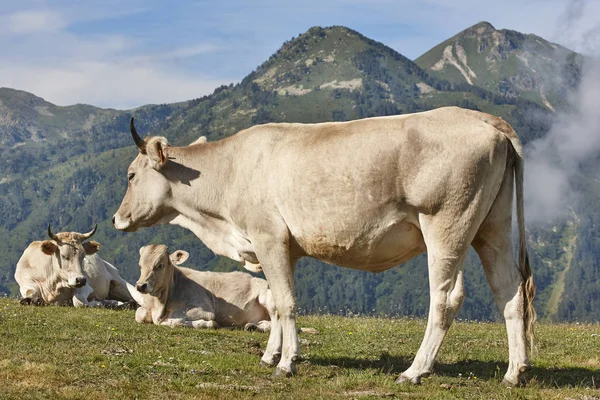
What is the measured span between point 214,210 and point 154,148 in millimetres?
1537

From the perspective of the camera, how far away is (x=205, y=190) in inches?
593

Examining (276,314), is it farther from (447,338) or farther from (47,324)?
(47,324)

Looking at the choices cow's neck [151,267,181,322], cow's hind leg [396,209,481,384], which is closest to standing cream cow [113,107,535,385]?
cow's hind leg [396,209,481,384]

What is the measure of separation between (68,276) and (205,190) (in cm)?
958

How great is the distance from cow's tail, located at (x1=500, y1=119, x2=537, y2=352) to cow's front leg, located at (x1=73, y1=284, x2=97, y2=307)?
14614mm

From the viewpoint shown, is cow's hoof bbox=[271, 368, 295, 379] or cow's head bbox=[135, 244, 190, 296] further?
cow's head bbox=[135, 244, 190, 296]

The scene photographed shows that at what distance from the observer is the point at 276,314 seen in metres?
14.5

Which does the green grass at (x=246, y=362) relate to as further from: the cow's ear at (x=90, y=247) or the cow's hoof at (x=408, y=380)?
the cow's ear at (x=90, y=247)

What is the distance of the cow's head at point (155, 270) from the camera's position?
2032cm

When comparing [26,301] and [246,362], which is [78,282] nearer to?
[26,301]

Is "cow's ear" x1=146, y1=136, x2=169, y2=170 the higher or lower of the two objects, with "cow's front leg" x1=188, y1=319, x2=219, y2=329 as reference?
higher

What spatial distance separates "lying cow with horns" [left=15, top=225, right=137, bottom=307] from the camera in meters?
23.4

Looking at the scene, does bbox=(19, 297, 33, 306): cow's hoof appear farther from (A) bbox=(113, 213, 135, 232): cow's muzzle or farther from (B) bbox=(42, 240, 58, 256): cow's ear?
(A) bbox=(113, 213, 135, 232): cow's muzzle

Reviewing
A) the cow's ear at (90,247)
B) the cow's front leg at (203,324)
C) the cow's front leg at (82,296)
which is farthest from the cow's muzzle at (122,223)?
the cow's front leg at (82,296)
